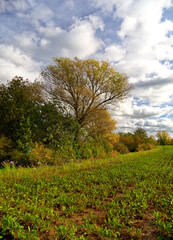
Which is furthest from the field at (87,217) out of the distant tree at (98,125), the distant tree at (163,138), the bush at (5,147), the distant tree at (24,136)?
the distant tree at (163,138)

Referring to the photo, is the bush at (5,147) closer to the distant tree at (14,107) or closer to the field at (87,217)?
the distant tree at (14,107)

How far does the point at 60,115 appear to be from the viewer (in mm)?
16281

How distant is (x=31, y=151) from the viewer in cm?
1209

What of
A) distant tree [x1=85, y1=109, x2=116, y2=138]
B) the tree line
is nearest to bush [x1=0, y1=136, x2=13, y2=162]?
the tree line

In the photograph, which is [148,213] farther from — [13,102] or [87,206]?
[13,102]

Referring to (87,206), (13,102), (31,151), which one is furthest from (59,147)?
(87,206)

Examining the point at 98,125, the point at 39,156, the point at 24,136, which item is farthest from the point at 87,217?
the point at 98,125

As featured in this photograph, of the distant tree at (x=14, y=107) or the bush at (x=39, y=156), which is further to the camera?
the distant tree at (x=14, y=107)

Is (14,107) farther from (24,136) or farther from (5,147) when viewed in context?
(5,147)

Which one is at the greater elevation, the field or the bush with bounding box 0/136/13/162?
the bush with bounding box 0/136/13/162

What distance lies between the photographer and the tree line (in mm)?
12969

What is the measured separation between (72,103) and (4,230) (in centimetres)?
1743

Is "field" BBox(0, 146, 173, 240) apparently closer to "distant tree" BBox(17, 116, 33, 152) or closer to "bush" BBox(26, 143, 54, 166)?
"bush" BBox(26, 143, 54, 166)

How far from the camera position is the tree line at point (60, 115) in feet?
42.5
